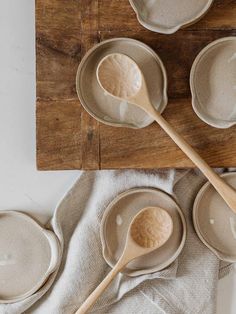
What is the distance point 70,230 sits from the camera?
3.59 feet

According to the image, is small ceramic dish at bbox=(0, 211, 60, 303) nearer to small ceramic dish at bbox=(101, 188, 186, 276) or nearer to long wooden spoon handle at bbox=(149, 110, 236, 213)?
small ceramic dish at bbox=(101, 188, 186, 276)

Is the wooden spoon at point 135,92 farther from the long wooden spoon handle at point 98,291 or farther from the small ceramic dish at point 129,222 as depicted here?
the long wooden spoon handle at point 98,291

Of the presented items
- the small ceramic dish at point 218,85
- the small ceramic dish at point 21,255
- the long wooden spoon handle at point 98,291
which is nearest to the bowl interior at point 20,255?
the small ceramic dish at point 21,255

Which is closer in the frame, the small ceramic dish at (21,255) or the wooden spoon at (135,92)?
the wooden spoon at (135,92)

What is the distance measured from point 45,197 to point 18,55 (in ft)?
0.94

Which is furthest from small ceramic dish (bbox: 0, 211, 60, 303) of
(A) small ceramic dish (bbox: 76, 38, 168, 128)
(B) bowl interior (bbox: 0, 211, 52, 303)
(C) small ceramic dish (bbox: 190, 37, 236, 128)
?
(C) small ceramic dish (bbox: 190, 37, 236, 128)

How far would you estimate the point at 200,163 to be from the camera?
0.97m

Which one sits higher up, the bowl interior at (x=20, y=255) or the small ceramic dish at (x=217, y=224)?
the small ceramic dish at (x=217, y=224)

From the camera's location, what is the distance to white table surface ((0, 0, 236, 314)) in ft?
3.56

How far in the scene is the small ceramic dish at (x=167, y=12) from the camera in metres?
1.00

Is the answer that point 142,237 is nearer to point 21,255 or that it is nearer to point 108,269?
point 108,269

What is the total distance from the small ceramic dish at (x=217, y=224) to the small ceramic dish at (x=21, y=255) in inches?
11.9

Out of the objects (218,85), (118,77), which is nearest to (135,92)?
(118,77)

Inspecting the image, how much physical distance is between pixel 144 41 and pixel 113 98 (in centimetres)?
12
